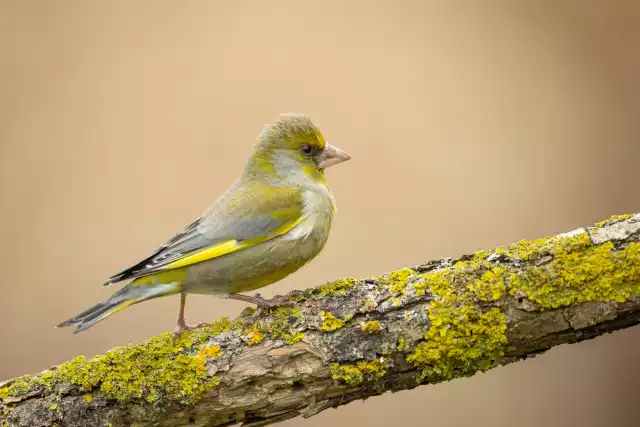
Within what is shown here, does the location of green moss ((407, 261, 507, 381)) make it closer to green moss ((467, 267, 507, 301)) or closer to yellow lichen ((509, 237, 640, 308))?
green moss ((467, 267, 507, 301))

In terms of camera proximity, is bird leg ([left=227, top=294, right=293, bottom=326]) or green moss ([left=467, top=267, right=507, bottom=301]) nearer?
green moss ([left=467, top=267, right=507, bottom=301])

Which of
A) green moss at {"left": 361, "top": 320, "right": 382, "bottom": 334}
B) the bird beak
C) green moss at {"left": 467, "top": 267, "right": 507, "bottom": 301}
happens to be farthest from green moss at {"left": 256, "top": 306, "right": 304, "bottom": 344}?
Answer: the bird beak

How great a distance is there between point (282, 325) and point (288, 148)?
118cm

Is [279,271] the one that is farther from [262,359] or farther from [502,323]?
[502,323]

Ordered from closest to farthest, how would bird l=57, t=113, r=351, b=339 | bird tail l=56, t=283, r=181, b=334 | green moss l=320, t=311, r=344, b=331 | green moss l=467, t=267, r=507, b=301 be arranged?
green moss l=467, t=267, r=507, b=301, green moss l=320, t=311, r=344, b=331, bird tail l=56, t=283, r=181, b=334, bird l=57, t=113, r=351, b=339

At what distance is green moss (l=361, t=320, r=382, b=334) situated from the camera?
2.92 m

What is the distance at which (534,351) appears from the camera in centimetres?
286

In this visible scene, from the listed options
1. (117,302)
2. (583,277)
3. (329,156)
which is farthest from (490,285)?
(117,302)

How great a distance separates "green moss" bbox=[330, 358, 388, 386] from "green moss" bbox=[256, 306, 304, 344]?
243 mm

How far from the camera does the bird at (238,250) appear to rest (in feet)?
10.8

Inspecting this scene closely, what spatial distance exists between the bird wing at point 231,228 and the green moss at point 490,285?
102 cm

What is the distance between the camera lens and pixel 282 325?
307 cm

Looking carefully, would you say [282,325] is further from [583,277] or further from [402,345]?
[583,277]

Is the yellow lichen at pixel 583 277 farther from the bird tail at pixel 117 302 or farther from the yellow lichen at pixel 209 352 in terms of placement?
the bird tail at pixel 117 302
